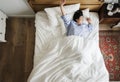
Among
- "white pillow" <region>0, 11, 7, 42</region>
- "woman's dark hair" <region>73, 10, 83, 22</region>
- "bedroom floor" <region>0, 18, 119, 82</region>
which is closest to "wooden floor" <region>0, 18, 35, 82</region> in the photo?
"bedroom floor" <region>0, 18, 119, 82</region>

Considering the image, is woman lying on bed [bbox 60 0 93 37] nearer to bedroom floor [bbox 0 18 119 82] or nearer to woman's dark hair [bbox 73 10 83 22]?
woman's dark hair [bbox 73 10 83 22]

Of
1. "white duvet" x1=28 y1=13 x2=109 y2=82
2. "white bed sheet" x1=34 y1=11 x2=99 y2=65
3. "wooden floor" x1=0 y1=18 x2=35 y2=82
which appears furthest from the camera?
"wooden floor" x1=0 y1=18 x2=35 y2=82

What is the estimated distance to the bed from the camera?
169 centimetres

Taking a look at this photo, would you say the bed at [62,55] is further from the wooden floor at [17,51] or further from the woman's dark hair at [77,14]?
the wooden floor at [17,51]

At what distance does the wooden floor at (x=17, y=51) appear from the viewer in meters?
2.20

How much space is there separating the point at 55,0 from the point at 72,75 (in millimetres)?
981

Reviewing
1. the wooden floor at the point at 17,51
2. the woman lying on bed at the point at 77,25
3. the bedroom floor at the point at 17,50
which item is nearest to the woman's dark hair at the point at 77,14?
the woman lying on bed at the point at 77,25

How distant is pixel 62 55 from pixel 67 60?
11 centimetres

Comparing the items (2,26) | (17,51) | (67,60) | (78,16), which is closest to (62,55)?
(67,60)

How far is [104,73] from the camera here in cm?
176

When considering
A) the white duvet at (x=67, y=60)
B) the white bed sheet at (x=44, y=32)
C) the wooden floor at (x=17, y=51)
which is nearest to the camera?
the white duvet at (x=67, y=60)

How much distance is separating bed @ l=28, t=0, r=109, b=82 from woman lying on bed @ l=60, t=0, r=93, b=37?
2.3 inches

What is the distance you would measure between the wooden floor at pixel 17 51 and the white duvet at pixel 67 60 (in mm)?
347

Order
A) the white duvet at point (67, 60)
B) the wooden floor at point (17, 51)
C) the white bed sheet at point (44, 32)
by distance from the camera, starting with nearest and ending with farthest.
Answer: the white duvet at point (67, 60) → the white bed sheet at point (44, 32) → the wooden floor at point (17, 51)
